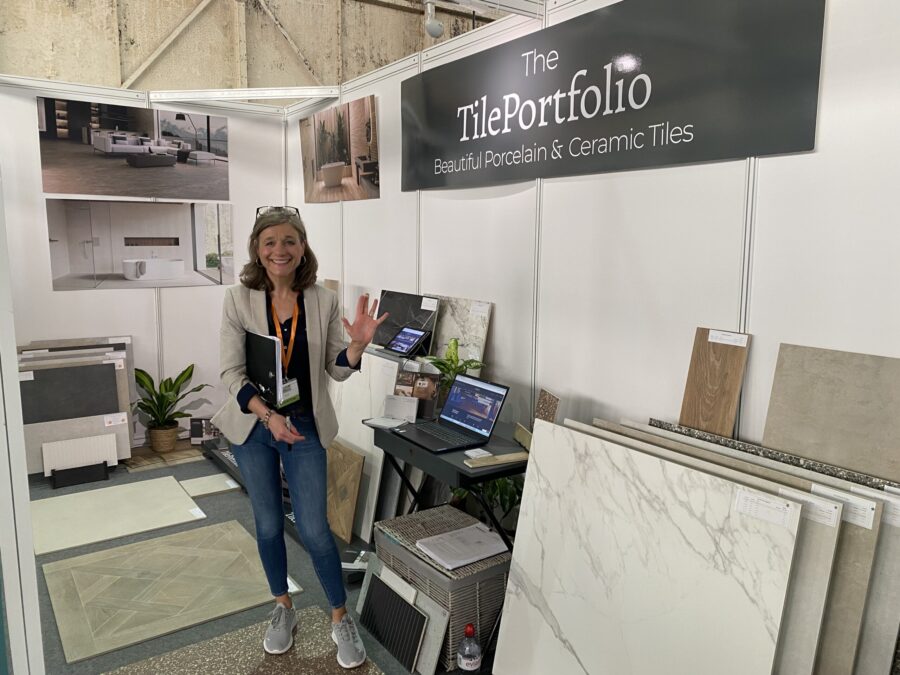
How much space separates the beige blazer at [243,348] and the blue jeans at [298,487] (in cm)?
5

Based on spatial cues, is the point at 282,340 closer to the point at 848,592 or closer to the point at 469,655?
the point at 469,655

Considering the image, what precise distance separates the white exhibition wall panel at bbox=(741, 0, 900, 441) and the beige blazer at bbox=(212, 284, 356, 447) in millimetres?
1496

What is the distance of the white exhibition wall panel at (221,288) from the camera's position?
17.5 feet

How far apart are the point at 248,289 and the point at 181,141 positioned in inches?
126

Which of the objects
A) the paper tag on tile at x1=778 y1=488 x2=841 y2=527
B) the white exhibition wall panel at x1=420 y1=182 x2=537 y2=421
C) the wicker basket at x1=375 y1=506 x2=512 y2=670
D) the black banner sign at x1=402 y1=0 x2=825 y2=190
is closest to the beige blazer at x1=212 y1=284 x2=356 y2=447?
the wicker basket at x1=375 y1=506 x2=512 y2=670

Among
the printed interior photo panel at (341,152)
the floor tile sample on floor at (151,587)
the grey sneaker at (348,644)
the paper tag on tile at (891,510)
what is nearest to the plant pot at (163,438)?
the floor tile sample on floor at (151,587)

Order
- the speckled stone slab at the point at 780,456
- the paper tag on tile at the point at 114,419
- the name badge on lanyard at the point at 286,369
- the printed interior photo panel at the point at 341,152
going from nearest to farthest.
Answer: the speckled stone slab at the point at 780,456
the name badge on lanyard at the point at 286,369
the printed interior photo panel at the point at 341,152
the paper tag on tile at the point at 114,419

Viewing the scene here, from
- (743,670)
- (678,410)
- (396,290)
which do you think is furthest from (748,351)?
(396,290)

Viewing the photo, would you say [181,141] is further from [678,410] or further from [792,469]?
[792,469]

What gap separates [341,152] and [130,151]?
5.28 ft

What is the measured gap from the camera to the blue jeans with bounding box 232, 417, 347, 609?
2.55m

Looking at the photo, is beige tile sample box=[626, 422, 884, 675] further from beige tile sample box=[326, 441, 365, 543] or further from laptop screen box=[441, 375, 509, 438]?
beige tile sample box=[326, 441, 365, 543]

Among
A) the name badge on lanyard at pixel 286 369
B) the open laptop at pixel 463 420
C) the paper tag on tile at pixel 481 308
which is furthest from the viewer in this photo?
the paper tag on tile at pixel 481 308

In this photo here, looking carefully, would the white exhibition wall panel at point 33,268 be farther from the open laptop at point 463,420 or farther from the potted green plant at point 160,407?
the open laptop at point 463,420
